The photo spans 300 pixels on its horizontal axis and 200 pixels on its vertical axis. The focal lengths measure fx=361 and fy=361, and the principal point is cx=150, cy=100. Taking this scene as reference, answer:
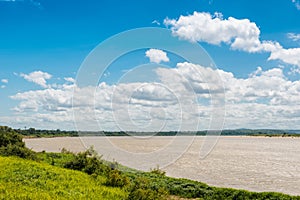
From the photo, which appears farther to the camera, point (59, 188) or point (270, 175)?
point (270, 175)

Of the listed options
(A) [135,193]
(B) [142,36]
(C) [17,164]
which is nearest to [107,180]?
(A) [135,193]

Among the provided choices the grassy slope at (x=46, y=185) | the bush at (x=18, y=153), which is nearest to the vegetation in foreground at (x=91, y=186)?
the grassy slope at (x=46, y=185)

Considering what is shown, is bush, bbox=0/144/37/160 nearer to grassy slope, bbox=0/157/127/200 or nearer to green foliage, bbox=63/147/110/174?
green foliage, bbox=63/147/110/174

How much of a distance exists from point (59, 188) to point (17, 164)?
5.93 m

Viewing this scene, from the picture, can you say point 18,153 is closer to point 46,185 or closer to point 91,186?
point 46,185

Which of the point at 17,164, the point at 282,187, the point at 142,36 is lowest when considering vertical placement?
the point at 282,187

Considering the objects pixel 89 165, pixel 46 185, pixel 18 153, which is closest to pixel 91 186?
pixel 46 185

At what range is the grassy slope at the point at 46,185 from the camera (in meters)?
11.9

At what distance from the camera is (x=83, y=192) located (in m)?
13.3

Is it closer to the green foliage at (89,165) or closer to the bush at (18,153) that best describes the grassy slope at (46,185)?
the green foliage at (89,165)

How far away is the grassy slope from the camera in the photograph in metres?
11.9

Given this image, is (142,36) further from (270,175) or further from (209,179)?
(270,175)

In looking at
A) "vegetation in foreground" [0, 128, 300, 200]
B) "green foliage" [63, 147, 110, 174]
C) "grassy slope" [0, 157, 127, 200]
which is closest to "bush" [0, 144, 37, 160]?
"vegetation in foreground" [0, 128, 300, 200]

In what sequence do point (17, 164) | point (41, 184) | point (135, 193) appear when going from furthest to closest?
point (17, 164) → point (41, 184) → point (135, 193)
